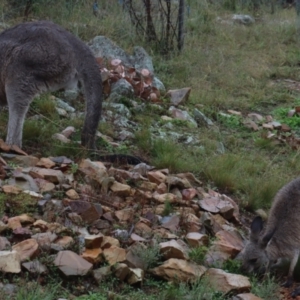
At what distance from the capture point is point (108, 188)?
5145mm

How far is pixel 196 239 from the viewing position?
461 cm

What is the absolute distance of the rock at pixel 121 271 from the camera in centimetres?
396

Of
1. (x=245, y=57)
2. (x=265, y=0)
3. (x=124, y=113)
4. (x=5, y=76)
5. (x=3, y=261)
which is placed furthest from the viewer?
(x=265, y=0)

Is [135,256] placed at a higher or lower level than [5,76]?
lower

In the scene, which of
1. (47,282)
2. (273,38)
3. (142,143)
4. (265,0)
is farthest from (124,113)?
(265,0)

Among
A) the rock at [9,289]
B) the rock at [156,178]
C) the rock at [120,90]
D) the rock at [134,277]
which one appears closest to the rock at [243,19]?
Result: the rock at [120,90]

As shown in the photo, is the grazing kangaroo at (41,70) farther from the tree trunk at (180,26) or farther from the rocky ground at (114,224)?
the tree trunk at (180,26)

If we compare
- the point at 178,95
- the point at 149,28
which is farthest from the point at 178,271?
the point at 149,28

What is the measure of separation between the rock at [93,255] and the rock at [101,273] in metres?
0.10

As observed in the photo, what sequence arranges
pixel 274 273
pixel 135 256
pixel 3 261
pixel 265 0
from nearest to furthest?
pixel 3 261 → pixel 135 256 → pixel 274 273 → pixel 265 0

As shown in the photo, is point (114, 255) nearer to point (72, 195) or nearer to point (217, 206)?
point (72, 195)

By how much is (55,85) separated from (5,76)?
0.44 m

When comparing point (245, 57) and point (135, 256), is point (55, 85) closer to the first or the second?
point (135, 256)

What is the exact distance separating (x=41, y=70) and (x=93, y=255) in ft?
7.48
